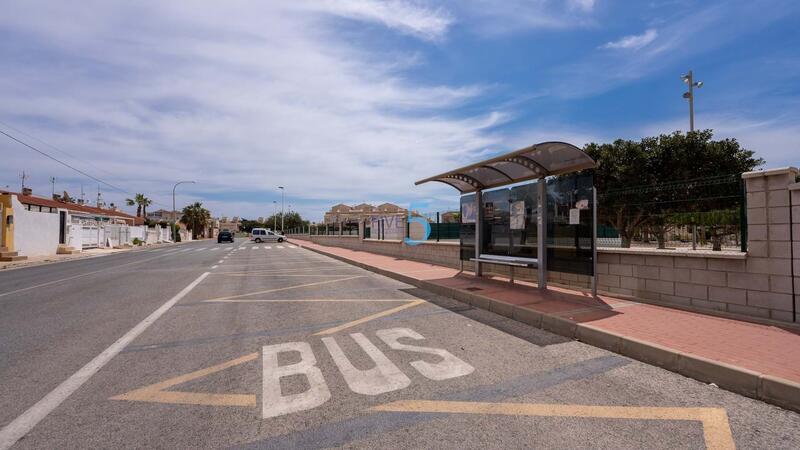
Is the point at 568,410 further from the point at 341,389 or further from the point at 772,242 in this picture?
the point at 772,242

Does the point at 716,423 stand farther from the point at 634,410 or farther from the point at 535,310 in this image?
the point at 535,310

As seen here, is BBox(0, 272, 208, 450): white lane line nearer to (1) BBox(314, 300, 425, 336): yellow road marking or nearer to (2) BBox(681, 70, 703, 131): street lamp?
(1) BBox(314, 300, 425, 336): yellow road marking

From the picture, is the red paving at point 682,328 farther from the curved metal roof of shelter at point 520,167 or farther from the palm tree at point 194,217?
the palm tree at point 194,217

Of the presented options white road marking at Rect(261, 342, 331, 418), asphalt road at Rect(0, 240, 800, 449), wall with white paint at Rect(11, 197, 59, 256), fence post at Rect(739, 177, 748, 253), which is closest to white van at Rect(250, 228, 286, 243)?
wall with white paint at Rect(11, 197, 59, 256)

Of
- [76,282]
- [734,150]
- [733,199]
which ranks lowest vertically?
[76,282]

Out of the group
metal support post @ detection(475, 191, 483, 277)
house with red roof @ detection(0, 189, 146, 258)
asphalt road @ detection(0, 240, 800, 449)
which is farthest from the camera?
house with red roof @ detection(0, 189, 146, 258)

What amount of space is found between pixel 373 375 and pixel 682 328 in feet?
13.5

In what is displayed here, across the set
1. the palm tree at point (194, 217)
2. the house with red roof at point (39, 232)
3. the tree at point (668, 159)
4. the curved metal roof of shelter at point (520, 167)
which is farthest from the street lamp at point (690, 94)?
the palm tree at point (194, 217)

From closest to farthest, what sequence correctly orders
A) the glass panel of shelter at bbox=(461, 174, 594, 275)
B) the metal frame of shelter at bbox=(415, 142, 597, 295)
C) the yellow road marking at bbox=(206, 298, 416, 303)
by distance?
1. the metal frame of shelter at bbox=(415, 142, 597, 295)
2. the glass panel of shelter at bbox=(461, 174, 594, 275)
3. the yellow road marking at bbox=(206, 298, 416, 303)

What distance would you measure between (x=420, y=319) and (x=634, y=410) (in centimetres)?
360

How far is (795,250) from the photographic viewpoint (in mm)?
5027

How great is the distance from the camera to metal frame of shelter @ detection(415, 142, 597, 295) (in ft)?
23.4

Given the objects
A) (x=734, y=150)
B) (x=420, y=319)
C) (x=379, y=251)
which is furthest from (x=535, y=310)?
(x=734, y=150)

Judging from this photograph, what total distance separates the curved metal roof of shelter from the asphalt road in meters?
3.32
